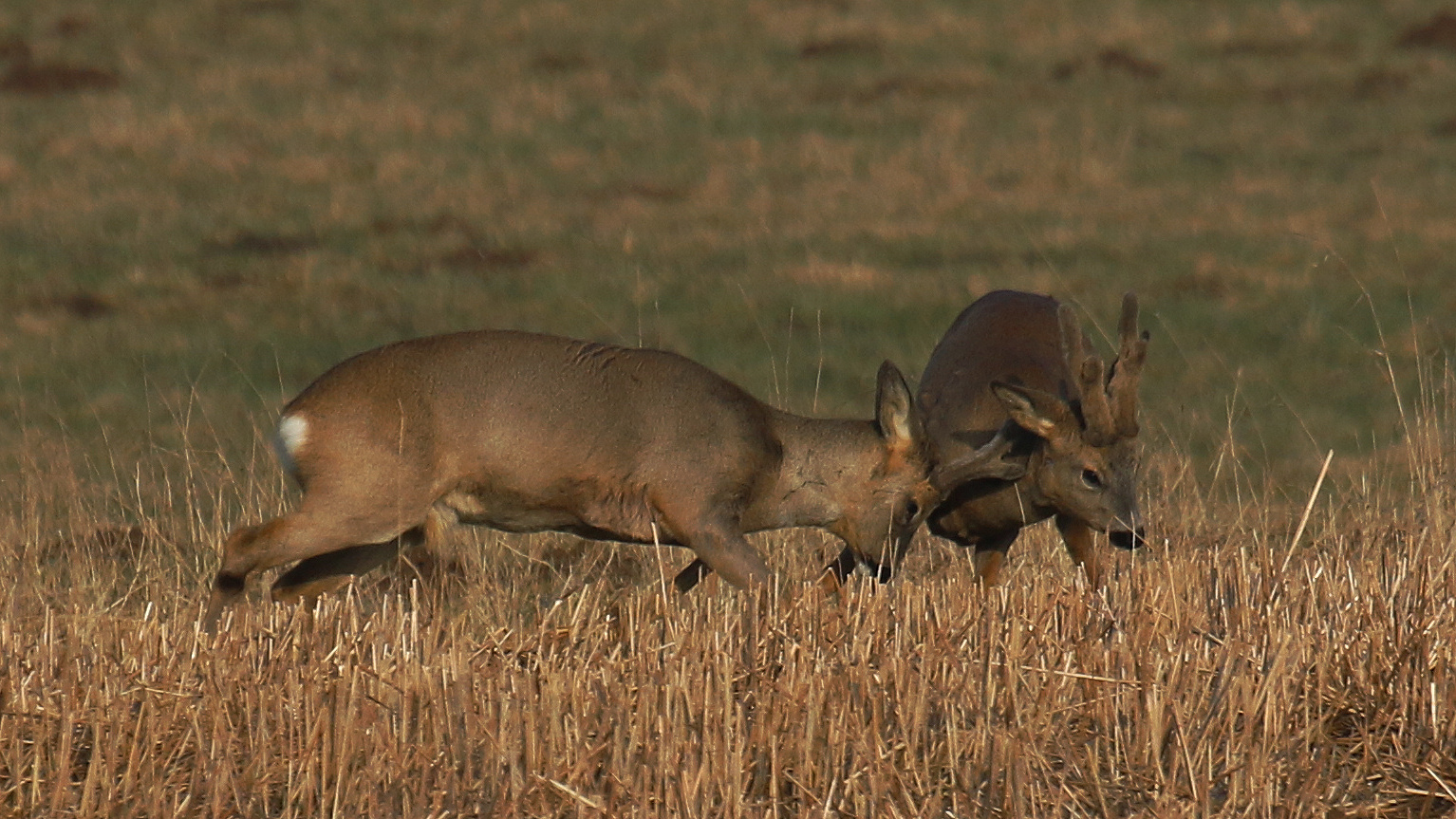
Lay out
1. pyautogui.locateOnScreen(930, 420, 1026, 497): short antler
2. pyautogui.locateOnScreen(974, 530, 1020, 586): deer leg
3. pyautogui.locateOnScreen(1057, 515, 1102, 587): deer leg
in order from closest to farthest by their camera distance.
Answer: pyautogui.locateOnScreen(930, 420, 1026, 497): short antler → pyautogui.locateOnScreen(974, 530, 1020, 586): deer leg → pyautogui.locateOnScreen(1057, 515, 1102, 587): deer leg

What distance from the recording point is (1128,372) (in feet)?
23.9

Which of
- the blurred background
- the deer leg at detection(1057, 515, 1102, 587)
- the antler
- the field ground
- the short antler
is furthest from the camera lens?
the blurred background

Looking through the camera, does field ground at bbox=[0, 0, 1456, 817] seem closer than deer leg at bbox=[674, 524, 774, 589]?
Yes

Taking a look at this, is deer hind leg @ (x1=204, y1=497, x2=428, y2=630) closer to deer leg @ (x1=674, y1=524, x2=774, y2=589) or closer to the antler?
deer leg @ (x1=674, y1=524, x2=774, y2=589)

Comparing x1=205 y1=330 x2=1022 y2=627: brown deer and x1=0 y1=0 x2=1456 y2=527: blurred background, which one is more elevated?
x1=205 y1=330 x2=1022 y2=627: brown deer

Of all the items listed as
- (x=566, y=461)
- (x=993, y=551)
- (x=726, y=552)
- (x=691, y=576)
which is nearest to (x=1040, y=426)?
(x=993, y=551)

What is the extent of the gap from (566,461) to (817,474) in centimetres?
98

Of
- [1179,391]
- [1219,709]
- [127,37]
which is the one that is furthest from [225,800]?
[127,37]

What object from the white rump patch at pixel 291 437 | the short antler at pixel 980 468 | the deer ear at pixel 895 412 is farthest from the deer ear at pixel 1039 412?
the white rump patch at pixel 291 437

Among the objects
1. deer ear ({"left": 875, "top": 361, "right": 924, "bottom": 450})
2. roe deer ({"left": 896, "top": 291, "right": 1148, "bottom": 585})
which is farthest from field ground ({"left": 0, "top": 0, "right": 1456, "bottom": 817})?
deer ear ({"left": 875, "top": 361, "right": 924, "bottom": 450})

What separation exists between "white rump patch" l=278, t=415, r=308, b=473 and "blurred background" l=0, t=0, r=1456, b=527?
176cm

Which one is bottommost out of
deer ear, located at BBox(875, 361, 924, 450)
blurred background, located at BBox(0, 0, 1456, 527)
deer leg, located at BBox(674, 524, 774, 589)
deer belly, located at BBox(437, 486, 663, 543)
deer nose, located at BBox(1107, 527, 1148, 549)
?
blurred background, located at BBox(0, 0, 1456, 527)

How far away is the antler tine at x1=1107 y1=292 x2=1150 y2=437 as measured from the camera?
23.5 ft

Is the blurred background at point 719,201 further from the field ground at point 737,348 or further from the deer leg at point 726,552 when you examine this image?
the deer leg at point 726,552
